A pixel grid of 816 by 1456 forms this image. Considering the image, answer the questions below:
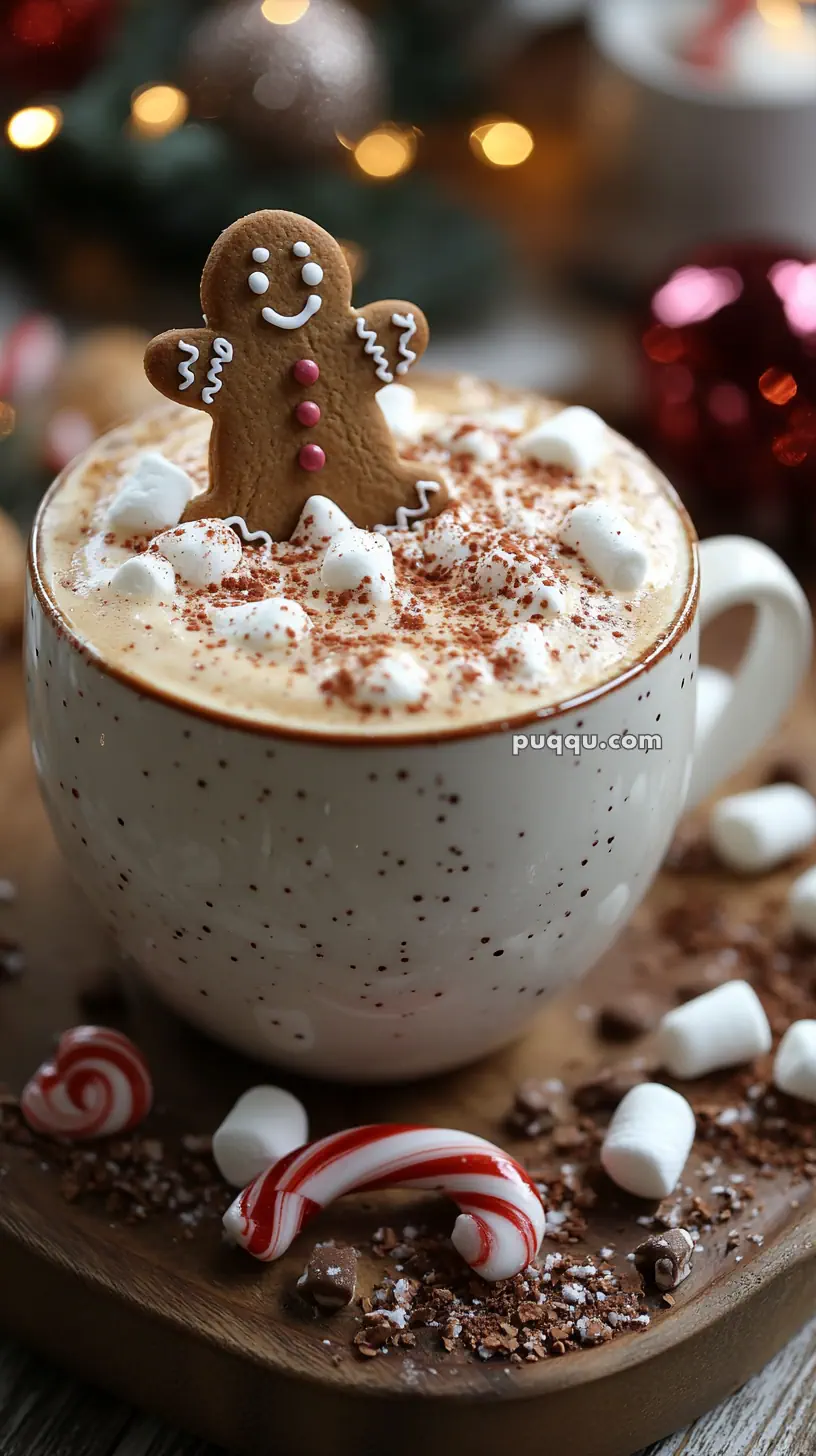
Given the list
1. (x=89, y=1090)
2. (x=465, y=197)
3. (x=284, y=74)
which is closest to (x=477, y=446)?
(x=89, y=1090)

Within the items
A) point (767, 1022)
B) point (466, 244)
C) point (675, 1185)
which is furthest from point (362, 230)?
point (675, 1185)

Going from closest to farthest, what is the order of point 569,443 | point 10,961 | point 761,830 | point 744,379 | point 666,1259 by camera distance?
point 666,1259 → point 569,443 → point 10,961 → point 761,830 → point 744,379

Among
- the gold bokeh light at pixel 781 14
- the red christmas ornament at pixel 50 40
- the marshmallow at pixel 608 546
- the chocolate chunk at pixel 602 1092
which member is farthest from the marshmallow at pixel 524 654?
the gold bokeh light at pixel 781 14

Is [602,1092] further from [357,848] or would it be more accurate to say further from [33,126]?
[33,126]

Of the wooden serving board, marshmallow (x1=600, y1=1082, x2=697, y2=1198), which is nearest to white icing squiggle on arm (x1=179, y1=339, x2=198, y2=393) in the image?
the wooden serving board

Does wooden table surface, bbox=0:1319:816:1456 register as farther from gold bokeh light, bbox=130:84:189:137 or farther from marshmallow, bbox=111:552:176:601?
gold bokeh light, bbox=130:84:189:137

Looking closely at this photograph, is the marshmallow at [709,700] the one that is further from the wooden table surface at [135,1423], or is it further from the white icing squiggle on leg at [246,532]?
the wooden table surface at [135,1423]
